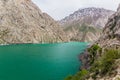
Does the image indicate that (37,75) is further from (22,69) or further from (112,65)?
(112,65)

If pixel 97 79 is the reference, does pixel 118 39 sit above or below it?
above

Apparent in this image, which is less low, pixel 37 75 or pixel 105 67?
pixel 105 67

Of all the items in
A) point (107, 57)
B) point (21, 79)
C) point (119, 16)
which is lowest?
point (21, 79)

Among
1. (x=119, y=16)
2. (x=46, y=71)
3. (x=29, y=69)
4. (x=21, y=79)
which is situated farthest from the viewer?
(x=119, y=16)

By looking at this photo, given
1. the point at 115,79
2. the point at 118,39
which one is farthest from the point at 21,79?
the point at 115,79

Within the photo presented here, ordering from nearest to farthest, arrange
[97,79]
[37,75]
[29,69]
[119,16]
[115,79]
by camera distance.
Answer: [115,79]
[97,79]
[37,75]
[29,69]
[119,16]

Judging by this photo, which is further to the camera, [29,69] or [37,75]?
[29,69]

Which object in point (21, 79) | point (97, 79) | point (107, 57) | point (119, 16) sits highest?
point (119, 16)

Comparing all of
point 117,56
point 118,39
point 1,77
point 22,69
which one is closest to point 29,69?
point 22,69

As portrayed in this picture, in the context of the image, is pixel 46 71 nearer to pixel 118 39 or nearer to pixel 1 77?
pixel 1 77
